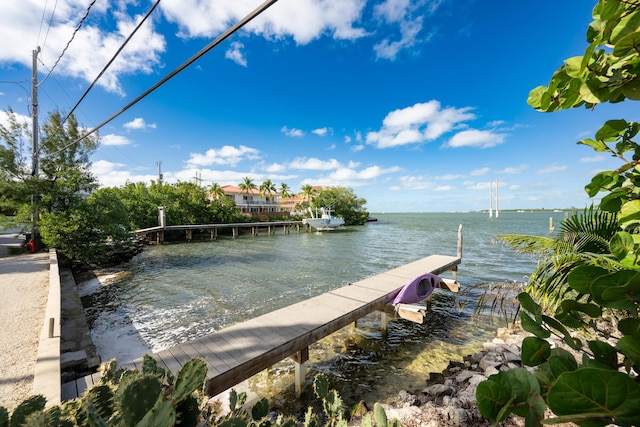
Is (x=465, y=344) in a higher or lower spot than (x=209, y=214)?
lower

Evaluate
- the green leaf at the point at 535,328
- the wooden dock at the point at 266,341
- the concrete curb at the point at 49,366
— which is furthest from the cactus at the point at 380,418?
the concrete curb at the point at 49,366

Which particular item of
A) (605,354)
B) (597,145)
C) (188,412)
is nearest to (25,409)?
(188,412)

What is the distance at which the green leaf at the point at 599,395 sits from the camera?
1.21ft

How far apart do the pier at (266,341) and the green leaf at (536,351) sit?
3.81m

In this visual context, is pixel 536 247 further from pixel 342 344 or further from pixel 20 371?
pixel 20 371

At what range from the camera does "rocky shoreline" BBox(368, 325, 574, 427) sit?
320 centimetres

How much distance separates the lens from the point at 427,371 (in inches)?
210

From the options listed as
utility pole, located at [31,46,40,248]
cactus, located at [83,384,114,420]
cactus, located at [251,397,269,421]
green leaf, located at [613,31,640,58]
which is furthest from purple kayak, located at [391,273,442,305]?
utility pole, located at [31,46,40,248]

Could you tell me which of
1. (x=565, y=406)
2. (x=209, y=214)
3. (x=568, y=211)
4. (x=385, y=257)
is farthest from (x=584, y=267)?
→ (x=209, y=214)

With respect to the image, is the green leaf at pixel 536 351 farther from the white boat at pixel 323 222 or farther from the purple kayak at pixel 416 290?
the white boat at pixel 323 222

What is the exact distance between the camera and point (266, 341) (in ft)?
14.9

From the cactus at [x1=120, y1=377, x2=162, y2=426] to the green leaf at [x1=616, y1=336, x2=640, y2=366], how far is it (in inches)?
62.7

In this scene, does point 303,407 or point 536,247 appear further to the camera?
point 303,407

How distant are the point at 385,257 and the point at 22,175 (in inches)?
790
